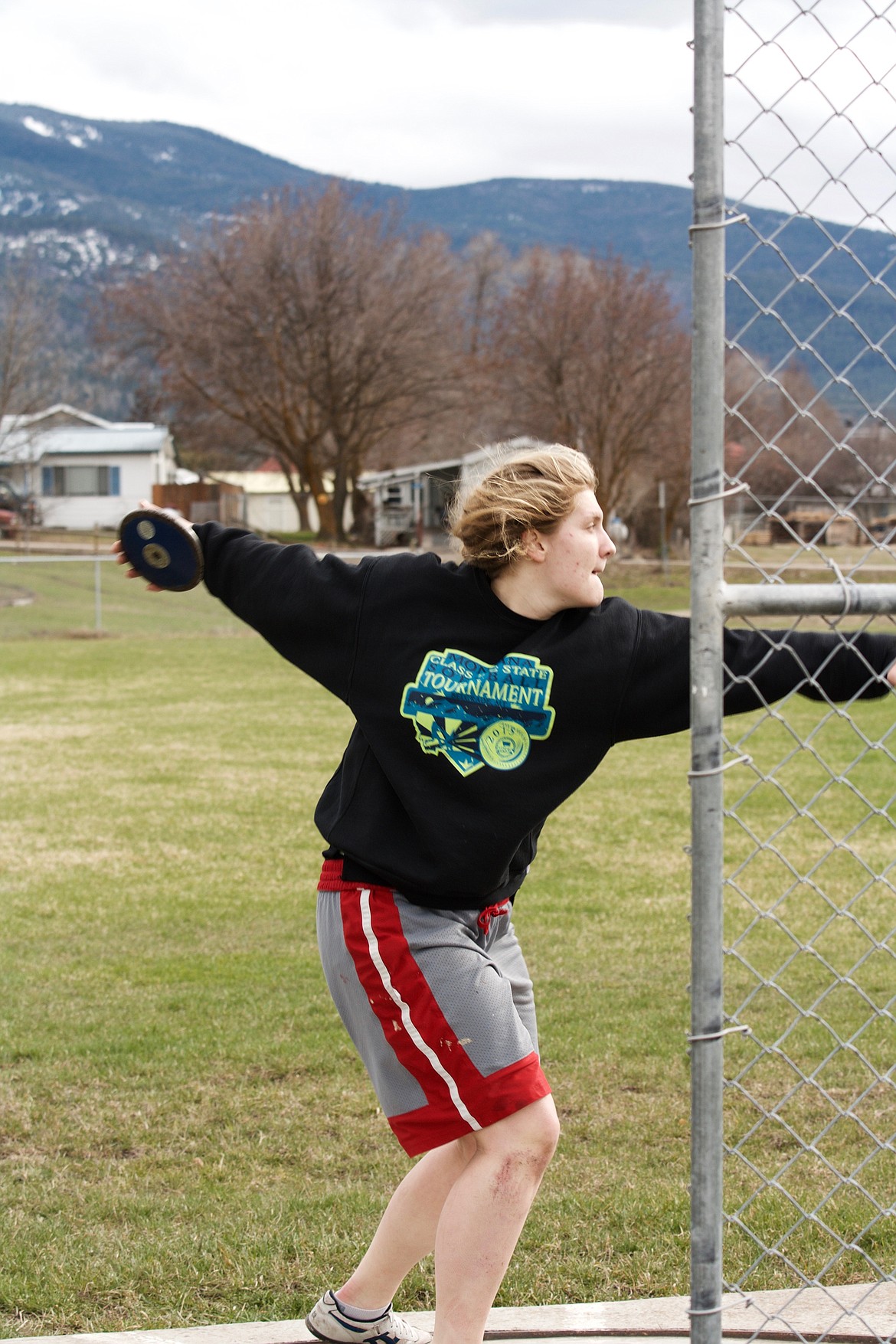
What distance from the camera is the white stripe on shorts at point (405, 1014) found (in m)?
2.25

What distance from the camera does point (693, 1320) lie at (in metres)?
1.89

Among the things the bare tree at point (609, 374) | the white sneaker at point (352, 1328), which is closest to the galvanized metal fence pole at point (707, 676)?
the white sneaker at point (352, 1328)

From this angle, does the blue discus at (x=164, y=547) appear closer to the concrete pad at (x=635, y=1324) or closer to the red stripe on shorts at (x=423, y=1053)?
the red stripe on shorts at (x=423, y=1053)

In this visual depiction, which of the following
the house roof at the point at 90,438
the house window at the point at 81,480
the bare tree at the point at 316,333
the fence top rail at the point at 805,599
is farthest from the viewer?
the house window at the point at 81,480

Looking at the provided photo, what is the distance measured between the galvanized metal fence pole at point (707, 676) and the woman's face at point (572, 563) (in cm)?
43

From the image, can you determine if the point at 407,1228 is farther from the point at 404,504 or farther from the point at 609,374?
the point at 404,504

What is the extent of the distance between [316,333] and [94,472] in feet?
53.5

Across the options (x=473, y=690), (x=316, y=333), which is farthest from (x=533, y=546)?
(x=316, y=333)

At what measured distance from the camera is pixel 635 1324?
8.66ft

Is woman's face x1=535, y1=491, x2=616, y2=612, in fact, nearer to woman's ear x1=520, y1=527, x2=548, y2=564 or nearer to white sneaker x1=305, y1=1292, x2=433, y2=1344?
woman's ear x1=520, y1=527, x2=548, y2=564

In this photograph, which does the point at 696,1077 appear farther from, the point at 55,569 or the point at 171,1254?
the point at 55,569

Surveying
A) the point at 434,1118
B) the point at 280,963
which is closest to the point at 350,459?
the point at 280,963

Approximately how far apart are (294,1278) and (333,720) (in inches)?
381

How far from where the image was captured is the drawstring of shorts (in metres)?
2.38
